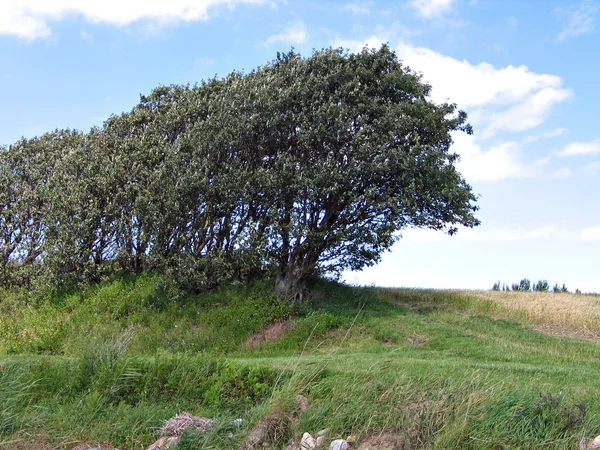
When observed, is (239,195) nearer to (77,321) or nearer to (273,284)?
(273,284)

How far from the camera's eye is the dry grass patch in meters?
23.9

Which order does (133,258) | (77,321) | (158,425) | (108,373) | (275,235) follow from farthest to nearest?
(133,258)
(77,321)
(275,235)
(108,373)
(158,425)

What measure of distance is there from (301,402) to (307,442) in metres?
0.84

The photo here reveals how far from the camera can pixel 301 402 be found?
32.0ft

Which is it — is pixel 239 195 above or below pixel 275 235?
above

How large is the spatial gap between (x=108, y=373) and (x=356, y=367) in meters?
4.76

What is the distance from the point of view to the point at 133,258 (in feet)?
84.4

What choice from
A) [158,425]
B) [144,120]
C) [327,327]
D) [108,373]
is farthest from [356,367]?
[144,120]

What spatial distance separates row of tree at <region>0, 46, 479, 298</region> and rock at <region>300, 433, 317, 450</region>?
11782 millimetres

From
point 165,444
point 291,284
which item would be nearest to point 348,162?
point 291,284

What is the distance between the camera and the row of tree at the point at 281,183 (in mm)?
20688

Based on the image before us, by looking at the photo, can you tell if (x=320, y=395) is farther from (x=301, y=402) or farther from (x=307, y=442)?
(x=307, y=442)

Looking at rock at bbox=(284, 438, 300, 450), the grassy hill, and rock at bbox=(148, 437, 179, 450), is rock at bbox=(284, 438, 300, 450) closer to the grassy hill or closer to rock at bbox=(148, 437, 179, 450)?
the grassy hill

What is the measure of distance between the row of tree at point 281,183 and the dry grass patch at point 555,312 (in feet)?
19.9
